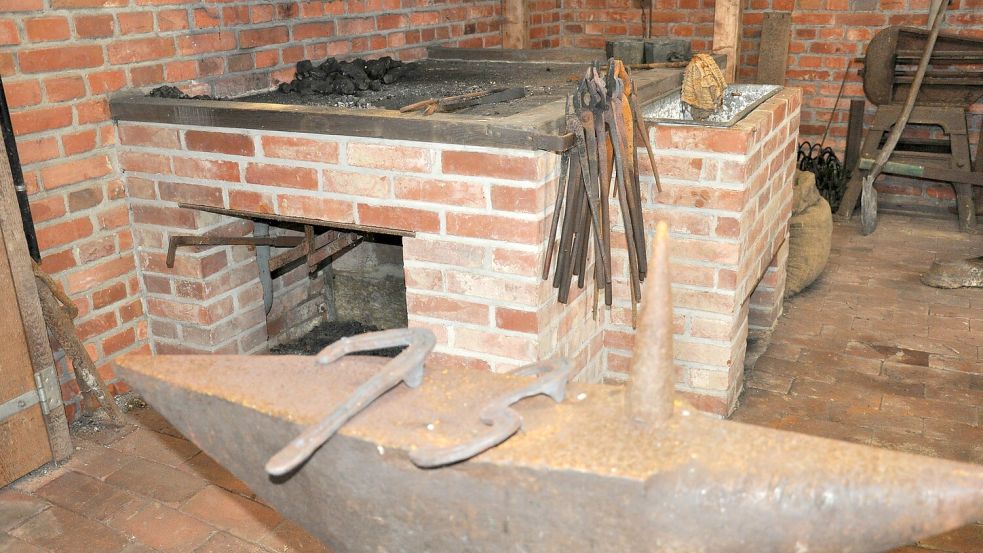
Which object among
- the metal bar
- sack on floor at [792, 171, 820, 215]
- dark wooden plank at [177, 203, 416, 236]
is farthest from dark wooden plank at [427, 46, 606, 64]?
dark wooden plank at [177, 203, 416, 236]

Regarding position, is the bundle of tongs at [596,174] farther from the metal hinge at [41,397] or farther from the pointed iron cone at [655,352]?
the metal hinge at [41,397]

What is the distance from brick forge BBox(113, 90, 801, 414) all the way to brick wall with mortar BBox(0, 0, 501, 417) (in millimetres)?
105

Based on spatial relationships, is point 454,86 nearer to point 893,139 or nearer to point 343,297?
point 343,297

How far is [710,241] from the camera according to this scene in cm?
274

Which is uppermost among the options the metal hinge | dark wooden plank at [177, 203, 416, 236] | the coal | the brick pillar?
the coal

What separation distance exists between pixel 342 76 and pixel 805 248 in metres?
2.39

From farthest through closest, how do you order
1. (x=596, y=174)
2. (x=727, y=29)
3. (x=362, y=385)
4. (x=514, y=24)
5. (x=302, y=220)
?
1. (x=514, y=24)
2. (x=727, y=29)
3. (x=302, y=220)
4. (x=596, y=174)
5. (x=362, y=385)

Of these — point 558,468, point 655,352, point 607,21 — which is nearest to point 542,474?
point 558,468

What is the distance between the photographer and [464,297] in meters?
2.50

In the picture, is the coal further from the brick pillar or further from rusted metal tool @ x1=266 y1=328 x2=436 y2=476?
rusted metal tool @ x1=266 y1=328 x2=436 y2=476

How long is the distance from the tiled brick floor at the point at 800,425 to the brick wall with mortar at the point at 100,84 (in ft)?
1.54

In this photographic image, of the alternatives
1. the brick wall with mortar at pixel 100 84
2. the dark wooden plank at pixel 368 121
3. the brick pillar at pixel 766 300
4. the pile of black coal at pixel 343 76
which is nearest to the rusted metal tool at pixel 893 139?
the brick pillar at pixel 766 300

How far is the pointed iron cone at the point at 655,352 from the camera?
1.13m

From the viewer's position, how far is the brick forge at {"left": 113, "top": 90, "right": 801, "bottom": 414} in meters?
2.39
